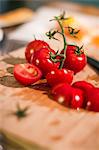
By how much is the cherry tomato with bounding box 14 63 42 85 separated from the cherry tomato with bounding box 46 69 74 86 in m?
0.03

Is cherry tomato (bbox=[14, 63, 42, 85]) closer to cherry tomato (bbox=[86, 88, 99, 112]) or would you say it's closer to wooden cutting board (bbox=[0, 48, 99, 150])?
wooden cutting board (bbox=[0, 48, 99, 150])

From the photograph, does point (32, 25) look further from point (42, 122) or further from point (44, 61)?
point (42, 122)

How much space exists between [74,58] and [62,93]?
5.3 inches

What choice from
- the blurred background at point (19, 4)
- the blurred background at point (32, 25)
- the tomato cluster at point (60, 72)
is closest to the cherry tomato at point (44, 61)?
the tomato cluster at point (60, 72)

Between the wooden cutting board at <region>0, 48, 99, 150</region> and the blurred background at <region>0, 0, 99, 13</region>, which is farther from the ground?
the wooden cutting board at <region>0, 48, 99, 150</region>

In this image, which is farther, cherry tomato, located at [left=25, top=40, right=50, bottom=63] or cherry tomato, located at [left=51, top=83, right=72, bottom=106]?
cherry tomato, located at [left=25, top=40, right=50, bottom=63]

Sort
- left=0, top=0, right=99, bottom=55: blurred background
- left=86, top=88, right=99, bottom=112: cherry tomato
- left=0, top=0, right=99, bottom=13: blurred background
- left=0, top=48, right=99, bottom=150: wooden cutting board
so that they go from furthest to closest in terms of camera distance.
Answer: left=0, top=0, right=99, bottom=13: blurred background → left=0, top=0, right=99, bottom=55: blurred background → left=86, top=88, right=99, bottom=112: cherry tomato → left=0, top=48, right=99, bottom=150: wooden cutting board

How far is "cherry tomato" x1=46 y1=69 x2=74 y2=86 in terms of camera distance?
808 millimetres

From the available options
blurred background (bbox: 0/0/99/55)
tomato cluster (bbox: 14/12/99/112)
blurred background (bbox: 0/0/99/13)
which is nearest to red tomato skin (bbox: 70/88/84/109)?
tomato cluster (bbox: 14/12/99/112)

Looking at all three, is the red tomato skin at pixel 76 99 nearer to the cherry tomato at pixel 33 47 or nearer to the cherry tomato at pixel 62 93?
the cherry tomato at pixel 62 93

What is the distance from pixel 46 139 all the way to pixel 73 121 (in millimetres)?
87

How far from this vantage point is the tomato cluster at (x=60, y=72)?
75cm

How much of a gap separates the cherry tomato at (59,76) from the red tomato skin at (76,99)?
0.06m

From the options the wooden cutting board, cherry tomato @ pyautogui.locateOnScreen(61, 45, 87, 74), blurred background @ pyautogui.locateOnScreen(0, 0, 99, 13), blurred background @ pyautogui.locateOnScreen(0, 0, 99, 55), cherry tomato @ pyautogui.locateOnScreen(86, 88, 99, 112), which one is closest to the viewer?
the wooden cutting board
